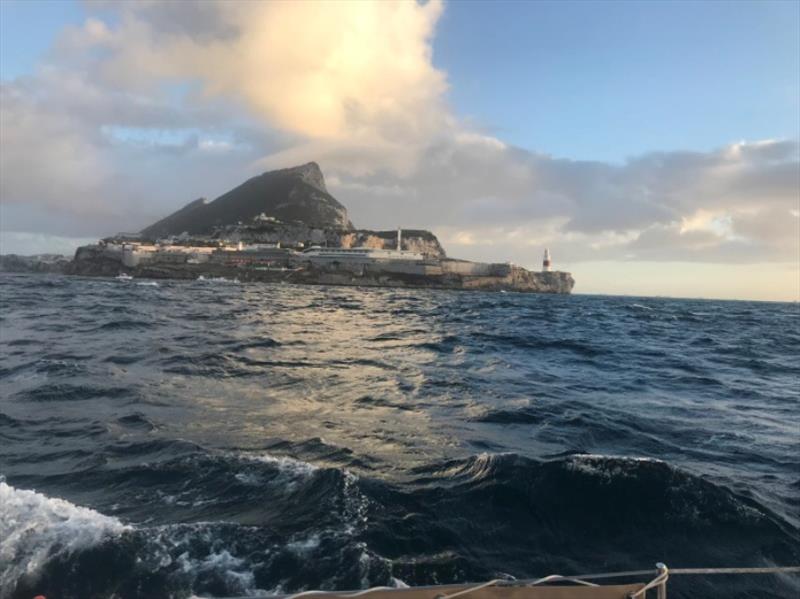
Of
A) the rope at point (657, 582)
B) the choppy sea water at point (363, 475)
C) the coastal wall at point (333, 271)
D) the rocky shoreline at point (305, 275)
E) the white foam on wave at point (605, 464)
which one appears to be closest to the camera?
the rope at point (657, 582)

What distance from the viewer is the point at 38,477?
776 centimetres

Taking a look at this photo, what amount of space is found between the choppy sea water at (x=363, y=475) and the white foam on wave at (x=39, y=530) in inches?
1.1

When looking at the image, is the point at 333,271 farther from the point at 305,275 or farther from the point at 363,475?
the point at 363,475

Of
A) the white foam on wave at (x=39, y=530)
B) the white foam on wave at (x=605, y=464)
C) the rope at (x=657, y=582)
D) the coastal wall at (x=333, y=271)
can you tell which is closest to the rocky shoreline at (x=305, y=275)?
the coastal wall at (x=333, y=271)

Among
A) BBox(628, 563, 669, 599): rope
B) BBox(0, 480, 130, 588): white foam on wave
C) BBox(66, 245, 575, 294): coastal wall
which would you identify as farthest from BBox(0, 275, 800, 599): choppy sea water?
BBox(66, 245, 575, 294): coastal wall

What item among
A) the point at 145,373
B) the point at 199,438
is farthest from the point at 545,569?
the point at 145,373

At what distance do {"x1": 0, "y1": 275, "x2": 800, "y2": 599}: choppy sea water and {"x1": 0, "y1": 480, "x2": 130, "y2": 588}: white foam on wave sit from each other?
0.09ft

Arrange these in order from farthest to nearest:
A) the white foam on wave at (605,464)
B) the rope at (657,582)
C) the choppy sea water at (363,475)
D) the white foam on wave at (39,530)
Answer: the white foam on wave at (605,464) → the choppy sea water at (363,475) → the white foam on wave at (39,530) → the rope at (657,582)

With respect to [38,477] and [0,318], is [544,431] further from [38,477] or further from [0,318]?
[0,318]

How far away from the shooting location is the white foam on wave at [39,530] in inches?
214

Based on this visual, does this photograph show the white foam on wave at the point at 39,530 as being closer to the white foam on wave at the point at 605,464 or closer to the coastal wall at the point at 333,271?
the white foam on wave at the point at 605,464

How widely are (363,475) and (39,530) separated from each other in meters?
4.19

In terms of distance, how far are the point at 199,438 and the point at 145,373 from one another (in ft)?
21.7

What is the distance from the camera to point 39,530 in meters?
6.05
